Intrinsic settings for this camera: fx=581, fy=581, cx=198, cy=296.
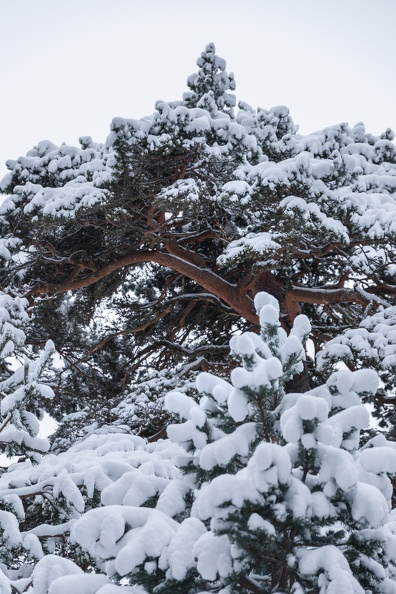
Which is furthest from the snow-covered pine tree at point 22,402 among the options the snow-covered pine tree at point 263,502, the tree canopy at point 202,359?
the snow-covered pine tree at point 263,502

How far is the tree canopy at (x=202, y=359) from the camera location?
187 cm

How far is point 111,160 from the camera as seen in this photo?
6516 millimetres

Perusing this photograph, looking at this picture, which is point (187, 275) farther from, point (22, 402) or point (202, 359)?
point (22, 402)

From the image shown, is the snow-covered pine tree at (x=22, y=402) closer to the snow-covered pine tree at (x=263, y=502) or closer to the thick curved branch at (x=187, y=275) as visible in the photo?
the snow-covered pine tree at (x=263, y=502)

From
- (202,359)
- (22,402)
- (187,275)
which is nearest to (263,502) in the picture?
(22,402)

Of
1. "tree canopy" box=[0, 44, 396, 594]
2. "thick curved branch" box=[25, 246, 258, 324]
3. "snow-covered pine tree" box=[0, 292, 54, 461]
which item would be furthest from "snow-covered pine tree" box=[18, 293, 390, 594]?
"thick curved branch" box=[25, 246, 258, 324]

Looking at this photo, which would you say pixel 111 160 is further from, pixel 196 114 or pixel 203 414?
pixel 203 414

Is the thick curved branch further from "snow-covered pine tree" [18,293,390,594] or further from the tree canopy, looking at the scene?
"snow-covered pine tree" [18,293,390,594]

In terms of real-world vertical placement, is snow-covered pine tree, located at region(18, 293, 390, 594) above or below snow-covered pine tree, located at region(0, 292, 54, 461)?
below

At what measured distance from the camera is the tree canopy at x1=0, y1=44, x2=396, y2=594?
6.13 feet

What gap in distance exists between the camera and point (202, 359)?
26.0 feet

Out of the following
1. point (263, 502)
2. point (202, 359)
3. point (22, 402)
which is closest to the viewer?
point (263, 502)

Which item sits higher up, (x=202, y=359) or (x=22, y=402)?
(x=202, y=359)

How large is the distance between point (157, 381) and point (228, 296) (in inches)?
64.8
